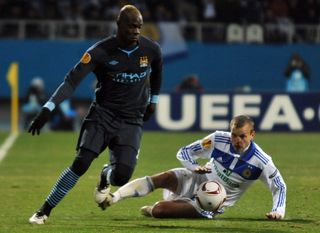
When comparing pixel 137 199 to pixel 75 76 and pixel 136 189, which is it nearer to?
pixel 136 189

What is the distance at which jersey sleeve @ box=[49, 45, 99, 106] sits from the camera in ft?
29.8

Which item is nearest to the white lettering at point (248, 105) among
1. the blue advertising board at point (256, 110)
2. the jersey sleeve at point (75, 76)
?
the blue advertising board at point (256, 110)

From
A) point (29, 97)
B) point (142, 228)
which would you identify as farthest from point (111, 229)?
point (29, 97)

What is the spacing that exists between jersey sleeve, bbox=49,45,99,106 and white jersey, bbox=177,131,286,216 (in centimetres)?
132

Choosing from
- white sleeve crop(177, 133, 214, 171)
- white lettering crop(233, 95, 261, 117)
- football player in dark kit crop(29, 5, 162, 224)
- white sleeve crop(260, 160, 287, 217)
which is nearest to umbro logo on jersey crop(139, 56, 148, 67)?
football player in dark kit crop(29, 5, 162, 224)

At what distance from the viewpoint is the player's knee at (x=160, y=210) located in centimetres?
996

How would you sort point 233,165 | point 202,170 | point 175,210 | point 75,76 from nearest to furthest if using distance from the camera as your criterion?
point 75,76 < point 202,170 < point 233,165 < point 175,210

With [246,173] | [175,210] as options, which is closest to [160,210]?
[175,210]

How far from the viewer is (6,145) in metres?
19.9

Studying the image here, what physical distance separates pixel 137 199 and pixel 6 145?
8.41 metres

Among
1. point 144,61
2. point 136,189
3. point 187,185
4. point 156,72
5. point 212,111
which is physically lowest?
point 212,111

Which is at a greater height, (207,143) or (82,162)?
(207,143)

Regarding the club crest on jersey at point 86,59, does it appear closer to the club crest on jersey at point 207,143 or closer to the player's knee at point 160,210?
the club crest on jersey at point 207,143

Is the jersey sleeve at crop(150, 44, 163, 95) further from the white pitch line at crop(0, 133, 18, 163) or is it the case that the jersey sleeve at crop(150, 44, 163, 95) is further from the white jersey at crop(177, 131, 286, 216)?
the white pitch line at crop(0, 133, 18, 163)
